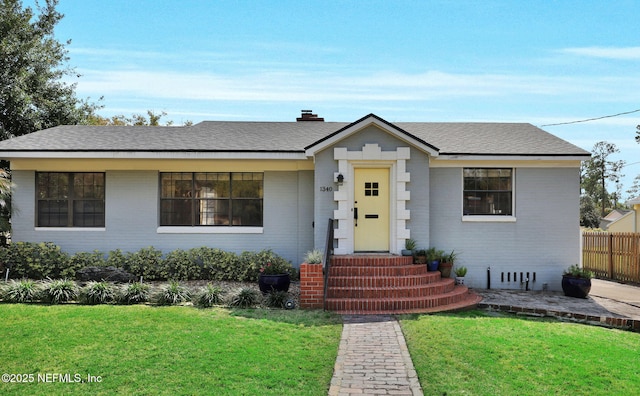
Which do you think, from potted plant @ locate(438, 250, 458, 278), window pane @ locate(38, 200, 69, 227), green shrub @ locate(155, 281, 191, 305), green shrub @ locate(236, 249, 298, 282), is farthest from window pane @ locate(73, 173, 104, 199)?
potted plant @ locate(438, 250, 458, 278)

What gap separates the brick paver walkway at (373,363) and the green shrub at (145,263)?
6172 mm

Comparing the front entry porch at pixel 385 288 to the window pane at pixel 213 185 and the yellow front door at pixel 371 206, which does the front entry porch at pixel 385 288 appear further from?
the window pane at pixel 213 185

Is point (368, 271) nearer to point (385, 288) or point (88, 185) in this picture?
point (385, 288)

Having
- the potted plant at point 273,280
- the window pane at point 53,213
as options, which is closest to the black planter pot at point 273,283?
the potted plant at point 273,280

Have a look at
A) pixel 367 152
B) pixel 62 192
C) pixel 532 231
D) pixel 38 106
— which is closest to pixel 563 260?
pixel 532 231

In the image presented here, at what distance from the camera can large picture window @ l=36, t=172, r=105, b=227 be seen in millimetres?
12867

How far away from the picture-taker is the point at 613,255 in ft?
52.2

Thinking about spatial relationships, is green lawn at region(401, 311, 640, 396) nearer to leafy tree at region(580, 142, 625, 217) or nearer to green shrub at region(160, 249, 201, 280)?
green shrub at region(160, 249, 201, 280)

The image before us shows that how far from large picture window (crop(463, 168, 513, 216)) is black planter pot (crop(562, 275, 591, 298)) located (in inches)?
90.3

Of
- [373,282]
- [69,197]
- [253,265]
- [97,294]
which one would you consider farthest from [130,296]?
[373,282]

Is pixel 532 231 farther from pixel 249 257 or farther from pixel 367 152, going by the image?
pixel 249 257

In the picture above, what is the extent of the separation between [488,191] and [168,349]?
961cm

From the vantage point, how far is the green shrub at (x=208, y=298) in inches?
370

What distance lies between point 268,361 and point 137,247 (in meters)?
8.06
